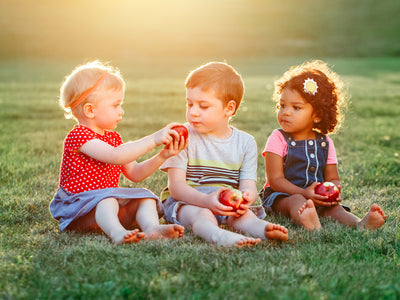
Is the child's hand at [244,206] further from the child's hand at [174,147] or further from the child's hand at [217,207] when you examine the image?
the child's hand at [174,147]

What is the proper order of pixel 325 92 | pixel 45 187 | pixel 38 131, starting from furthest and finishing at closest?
pixel 38 131 < pixel 45 187 < pixel 325 92

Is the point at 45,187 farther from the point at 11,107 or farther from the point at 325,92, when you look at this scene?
the point at 11,107

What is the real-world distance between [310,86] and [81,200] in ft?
7.30

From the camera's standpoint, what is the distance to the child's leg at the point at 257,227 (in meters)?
3.47

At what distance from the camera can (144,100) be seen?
508 inches

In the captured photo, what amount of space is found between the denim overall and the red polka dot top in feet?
5.00

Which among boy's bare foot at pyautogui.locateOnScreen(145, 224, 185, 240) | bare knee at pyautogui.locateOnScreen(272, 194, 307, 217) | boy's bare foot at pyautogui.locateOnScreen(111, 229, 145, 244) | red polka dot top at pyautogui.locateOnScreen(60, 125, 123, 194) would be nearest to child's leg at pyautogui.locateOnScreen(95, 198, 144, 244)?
boy's bare foot at pyautogui.locateOnScreen(111, 229, 145, 244)

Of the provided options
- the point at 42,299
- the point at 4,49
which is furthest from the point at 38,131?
the point at 4,49

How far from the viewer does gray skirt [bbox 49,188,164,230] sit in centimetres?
375

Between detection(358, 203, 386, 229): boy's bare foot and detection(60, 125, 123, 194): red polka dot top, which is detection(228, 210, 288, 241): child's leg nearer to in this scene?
detection(358, 203, 386, 229): boy's bare foot

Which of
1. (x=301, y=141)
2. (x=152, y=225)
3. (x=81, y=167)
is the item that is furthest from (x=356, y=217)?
(x=81, y=167)

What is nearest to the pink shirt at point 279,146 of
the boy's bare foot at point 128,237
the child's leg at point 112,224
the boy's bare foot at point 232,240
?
the boy's bare foot at point 232,240

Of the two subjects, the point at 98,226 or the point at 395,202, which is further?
the point at 395,202

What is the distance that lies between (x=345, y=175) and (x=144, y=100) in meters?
7.79
